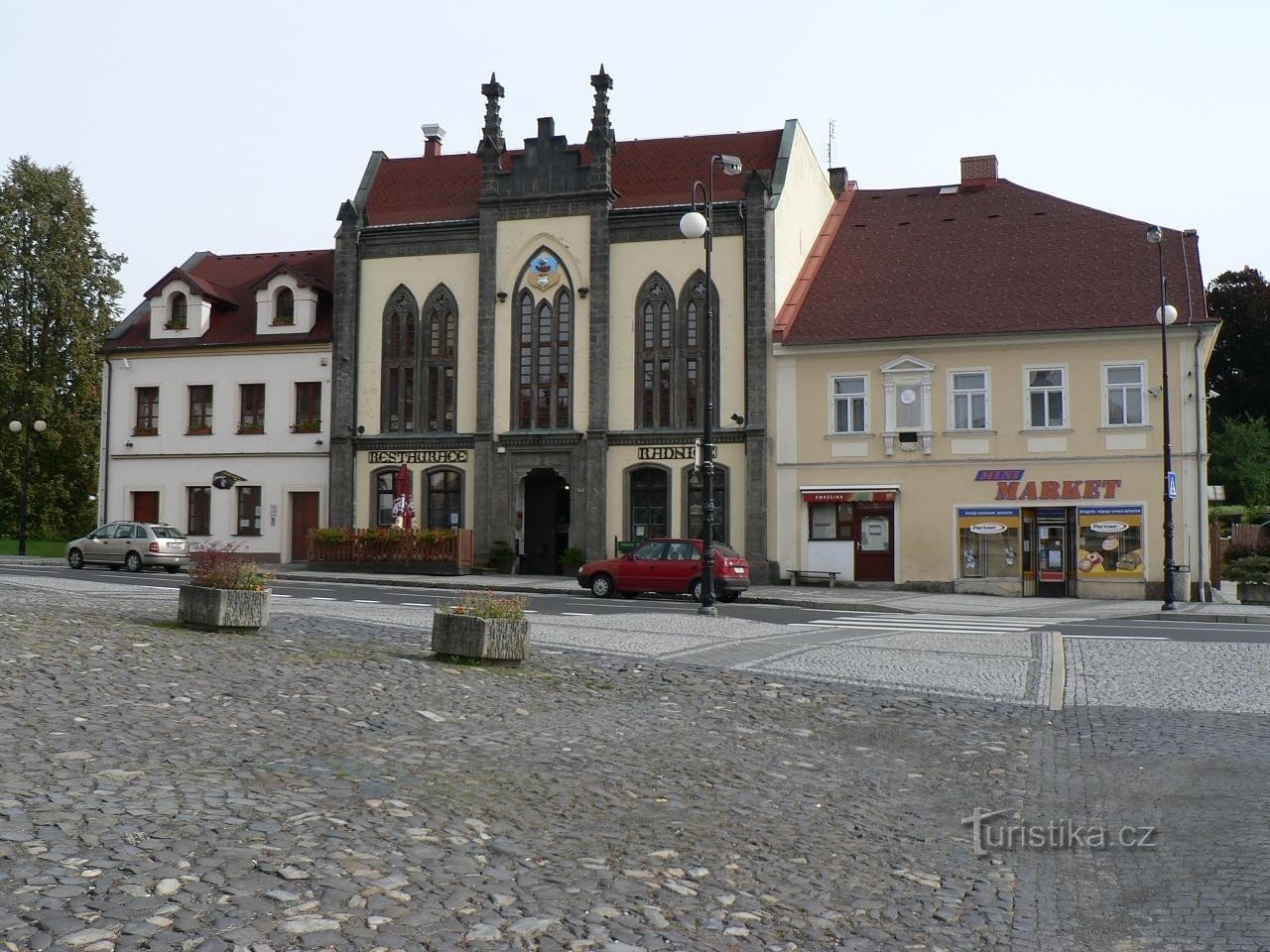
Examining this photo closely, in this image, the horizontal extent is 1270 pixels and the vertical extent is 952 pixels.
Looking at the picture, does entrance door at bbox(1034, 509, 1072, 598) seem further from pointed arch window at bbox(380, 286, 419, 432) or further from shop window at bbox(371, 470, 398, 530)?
shop window at bbox(371, 470, 398, 530)

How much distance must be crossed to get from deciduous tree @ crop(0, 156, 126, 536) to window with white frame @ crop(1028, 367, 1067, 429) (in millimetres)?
41930

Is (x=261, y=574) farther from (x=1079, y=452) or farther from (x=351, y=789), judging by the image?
(x=1079, y=452)

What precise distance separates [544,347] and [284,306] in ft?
32.3

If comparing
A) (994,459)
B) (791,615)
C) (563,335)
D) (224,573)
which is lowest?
(791,615)

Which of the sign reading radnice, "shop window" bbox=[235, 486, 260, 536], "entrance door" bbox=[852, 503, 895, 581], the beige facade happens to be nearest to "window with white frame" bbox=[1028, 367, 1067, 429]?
the beige facade

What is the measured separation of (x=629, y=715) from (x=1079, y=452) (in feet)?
84.8

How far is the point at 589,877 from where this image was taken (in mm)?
5973

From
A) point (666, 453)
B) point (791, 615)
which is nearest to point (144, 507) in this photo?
point (666, 453)

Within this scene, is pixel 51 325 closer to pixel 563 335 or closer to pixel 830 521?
pixel 563 335

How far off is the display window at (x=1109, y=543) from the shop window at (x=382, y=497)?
67.2 feet

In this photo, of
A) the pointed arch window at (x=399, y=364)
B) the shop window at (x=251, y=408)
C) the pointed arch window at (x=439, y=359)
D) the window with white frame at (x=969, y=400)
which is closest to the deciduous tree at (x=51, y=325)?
the shop window at (x=251, y=408)

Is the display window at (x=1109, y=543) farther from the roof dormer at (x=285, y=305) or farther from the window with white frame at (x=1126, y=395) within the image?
the roof dormer at (x=285, y=305)

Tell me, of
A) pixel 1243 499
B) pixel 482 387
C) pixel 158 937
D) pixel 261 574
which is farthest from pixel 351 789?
pixel 1243 499

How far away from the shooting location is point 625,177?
128 ft
